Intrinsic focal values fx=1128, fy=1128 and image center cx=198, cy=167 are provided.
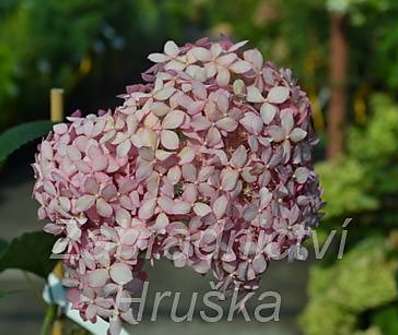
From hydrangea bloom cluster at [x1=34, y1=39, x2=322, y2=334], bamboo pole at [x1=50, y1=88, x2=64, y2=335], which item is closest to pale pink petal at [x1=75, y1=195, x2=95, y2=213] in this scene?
hydrangea bloom cluster at [x1=34, y1=39, x2=322, y2=334]

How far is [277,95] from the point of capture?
2.93ft

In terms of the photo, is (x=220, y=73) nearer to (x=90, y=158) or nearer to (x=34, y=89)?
(x=90, y=158)

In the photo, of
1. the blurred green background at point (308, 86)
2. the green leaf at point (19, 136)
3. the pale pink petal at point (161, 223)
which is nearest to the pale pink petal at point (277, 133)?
the pale pink petal at point (161, 223)

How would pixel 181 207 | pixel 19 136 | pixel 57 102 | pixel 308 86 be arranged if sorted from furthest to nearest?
pixel 308 86 < pixel 57 102 < pixel 19 136 < pixel 181 207

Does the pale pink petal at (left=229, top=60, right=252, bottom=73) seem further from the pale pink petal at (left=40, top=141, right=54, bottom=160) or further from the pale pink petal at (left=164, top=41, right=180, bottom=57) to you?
the pale pink petal at (left=40, top=141, right=54, bottom=160)

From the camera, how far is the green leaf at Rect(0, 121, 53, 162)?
1.06 metres

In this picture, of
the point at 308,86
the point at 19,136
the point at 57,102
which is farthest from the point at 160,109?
the point at 308,86

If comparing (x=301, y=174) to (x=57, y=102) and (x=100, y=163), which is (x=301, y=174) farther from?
(x=57, y=102)

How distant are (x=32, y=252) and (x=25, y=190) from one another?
4.06 metres

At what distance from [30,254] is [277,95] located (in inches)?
13.1

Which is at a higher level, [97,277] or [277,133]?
[277,133]

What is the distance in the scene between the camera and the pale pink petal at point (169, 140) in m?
0.86

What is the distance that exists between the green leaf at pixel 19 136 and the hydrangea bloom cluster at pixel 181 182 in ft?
0.52

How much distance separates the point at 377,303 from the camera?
304 centimetres
